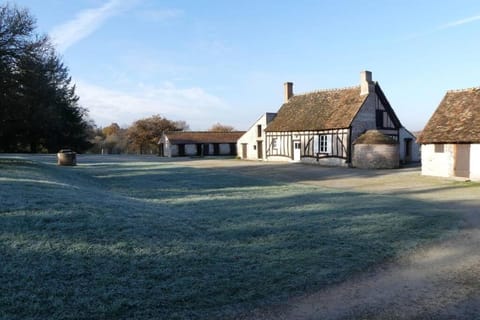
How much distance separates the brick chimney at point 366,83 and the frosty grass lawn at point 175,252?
2136cm

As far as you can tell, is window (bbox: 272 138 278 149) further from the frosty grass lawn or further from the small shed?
the frosty grass lawn

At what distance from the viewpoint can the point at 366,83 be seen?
98.5 ft

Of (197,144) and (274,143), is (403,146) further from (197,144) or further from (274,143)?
(197,144)

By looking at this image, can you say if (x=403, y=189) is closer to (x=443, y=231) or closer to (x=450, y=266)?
(x=443, y=231)

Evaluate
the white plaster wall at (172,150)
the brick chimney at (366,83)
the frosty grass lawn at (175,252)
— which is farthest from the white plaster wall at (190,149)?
the frosty grass lawn at (175,252)

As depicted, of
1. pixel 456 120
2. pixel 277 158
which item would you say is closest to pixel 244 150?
pixel 277 158

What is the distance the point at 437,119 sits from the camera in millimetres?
22672

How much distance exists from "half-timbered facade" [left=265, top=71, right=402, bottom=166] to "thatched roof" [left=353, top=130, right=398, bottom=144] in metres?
0.92

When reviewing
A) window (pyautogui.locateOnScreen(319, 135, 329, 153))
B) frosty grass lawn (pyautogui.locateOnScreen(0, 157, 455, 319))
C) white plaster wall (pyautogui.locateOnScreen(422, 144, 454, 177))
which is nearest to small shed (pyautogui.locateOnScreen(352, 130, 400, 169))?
window (pyautogui.locateOnScreen(319, 135, 329, 153))

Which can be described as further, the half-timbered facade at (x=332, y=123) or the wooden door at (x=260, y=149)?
the wooden door at (x=260, y=149)

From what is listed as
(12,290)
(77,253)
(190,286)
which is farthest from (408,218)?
(12,290)

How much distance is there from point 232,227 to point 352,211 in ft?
11.6

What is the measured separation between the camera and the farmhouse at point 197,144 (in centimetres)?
4822

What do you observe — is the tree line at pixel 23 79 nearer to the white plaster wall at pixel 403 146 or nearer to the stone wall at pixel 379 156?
the stone wall at pixel 379 156
